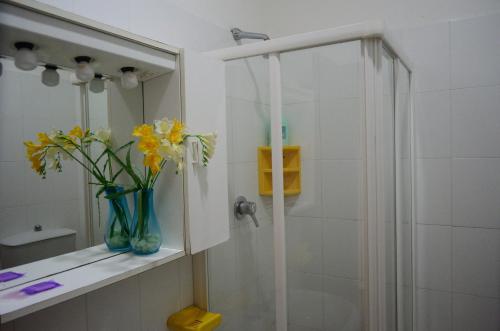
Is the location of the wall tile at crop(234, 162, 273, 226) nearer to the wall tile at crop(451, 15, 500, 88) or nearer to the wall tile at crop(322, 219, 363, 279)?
the wall tile at crop(322, 219, 363, 279)

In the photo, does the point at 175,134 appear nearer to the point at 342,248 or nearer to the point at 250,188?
the point at 250,188

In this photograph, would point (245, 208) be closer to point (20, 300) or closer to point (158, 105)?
point (158, 105)

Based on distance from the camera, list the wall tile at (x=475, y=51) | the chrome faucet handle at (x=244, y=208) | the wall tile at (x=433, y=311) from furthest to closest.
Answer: the wall tile at (x=433, y=311) → the wall tile at (x=475, y=51) → the chrome faucet handle at (x=244, y=208)

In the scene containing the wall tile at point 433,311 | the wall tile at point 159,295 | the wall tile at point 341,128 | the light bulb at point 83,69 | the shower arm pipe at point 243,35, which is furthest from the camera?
the shower arm pipe at point 243,35

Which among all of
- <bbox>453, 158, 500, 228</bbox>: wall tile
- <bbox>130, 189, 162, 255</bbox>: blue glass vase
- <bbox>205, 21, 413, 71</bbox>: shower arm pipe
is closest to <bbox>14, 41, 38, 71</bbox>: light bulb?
<bbox>130, 189, 162, 255</bbox>: blue glass vase

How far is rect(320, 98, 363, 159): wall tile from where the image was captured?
99cm

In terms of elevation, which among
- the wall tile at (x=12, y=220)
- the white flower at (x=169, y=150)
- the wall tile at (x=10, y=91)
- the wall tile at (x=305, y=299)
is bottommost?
the wall tile at (x=305, y=299)

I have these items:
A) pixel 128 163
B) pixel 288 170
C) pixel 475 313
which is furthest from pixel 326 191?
pixel 475 313

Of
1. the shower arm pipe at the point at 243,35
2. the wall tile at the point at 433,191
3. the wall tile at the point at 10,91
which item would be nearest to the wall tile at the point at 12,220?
the wall tile at the point at 10,91

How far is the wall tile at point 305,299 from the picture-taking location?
110cm

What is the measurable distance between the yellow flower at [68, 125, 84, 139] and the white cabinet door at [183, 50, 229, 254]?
0.94 feet

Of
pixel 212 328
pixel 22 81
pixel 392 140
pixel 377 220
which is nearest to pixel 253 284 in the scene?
pixel 212 328

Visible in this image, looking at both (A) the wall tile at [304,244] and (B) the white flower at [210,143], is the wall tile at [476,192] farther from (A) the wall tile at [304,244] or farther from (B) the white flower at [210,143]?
(B) the white flower at [210,143]

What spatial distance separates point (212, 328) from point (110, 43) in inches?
37.9
